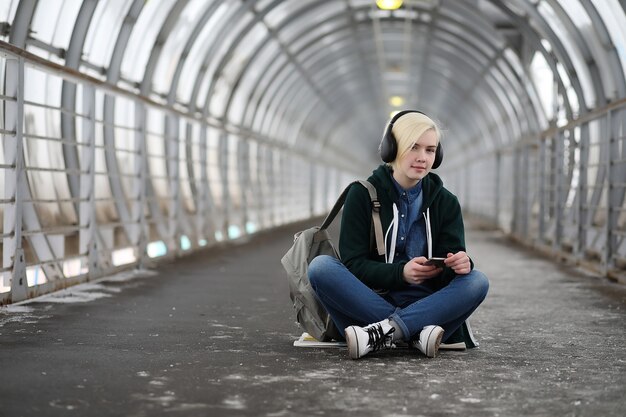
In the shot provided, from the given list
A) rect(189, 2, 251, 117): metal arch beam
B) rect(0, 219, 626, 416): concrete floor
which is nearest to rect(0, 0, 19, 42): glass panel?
rect(0, 219, 626, 416): concrete floor

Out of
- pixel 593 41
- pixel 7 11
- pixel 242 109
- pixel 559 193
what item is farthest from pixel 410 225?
pixel 242 109

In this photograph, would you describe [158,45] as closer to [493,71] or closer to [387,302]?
[387,302]

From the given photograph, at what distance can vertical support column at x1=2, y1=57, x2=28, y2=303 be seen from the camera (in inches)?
274

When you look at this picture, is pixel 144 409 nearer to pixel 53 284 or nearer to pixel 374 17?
pixel 53 284

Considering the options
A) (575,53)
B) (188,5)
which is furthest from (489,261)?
(188,5)

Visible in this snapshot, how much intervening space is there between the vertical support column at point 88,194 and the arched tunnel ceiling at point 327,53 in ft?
3.52

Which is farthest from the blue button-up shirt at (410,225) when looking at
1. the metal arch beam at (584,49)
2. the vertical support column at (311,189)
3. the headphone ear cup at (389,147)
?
the vertical support column at (311,189)

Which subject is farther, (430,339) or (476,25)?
(476,25)

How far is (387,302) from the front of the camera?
490 cm

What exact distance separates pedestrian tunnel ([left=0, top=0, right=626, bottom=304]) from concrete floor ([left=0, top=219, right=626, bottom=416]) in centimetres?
127

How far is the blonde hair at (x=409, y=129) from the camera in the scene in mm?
4910

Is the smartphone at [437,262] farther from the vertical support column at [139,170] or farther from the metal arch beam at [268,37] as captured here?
the metal arch beam at [268,37]

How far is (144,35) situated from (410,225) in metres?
9.62

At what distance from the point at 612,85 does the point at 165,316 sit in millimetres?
9106
